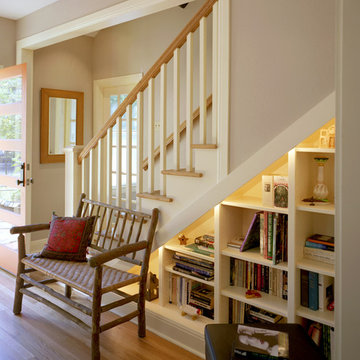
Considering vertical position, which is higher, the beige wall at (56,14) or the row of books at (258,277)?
the beige wall at (56,14)

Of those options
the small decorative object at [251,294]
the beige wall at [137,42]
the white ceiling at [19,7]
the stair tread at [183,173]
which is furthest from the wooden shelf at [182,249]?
the white ceiling at [19,7]

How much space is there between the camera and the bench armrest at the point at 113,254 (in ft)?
7.75

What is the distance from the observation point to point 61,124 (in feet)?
15.8

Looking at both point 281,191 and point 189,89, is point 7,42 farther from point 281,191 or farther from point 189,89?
point 281,191

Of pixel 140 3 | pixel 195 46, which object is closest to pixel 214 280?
pixel 140 3

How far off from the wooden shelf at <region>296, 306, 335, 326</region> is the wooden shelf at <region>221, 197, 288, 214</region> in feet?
1.80

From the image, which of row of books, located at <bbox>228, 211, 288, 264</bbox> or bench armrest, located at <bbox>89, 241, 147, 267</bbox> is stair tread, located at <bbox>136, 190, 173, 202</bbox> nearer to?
bench armrest, located at <bbox>89, 241, 147, 267</bbox>

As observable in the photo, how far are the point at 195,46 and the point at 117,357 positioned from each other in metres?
2.80

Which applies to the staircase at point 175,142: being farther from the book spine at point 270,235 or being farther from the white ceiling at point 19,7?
the white ceiling at point 19,7

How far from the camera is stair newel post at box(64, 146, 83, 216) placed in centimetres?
347

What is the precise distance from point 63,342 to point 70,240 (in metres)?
0.71

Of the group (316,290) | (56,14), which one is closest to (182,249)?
(316,290)

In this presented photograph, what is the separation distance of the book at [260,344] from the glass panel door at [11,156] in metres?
2.88

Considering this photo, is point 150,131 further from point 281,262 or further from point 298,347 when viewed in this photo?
point 298,347
